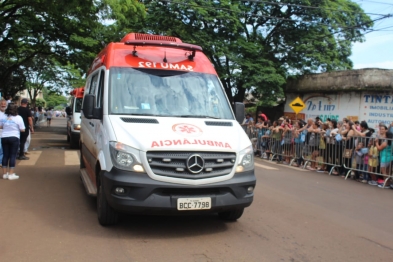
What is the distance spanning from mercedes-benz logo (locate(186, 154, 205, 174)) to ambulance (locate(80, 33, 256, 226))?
0.04 feet

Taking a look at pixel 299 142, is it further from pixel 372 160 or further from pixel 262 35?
pixel 262 35

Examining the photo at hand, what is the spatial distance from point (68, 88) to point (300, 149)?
32774 millimetres

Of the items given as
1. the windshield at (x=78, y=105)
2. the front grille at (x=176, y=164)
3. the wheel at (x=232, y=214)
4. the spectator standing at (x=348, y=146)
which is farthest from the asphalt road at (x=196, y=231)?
the windshield at (x=78, y=105)

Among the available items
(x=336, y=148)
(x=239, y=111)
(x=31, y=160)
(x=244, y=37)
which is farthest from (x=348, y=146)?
(x=244, y=37)

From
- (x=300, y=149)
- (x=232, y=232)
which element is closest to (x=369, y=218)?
(x=232, y=232)

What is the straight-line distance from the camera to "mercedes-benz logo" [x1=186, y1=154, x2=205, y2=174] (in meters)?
4.88

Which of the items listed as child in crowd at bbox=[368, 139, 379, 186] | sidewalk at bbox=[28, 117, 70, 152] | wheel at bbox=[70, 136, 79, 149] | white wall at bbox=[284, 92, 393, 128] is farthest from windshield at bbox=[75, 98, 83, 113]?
white wall at bbox=[284, 92, 393, 128]

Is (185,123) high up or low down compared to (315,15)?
down

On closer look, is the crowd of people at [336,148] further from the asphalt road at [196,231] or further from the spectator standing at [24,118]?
the spectator standing at [24,118]

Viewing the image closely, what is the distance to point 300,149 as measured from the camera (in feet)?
45.8

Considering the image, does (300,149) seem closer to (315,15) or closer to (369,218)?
(369,218)

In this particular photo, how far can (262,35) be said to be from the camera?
26953 mm

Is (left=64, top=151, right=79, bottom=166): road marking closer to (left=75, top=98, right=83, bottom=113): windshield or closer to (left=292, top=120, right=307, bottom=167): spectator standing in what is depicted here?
(left=75, top=98, right=83, bottom=113): windshield

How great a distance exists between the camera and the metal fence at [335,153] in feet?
34.8
